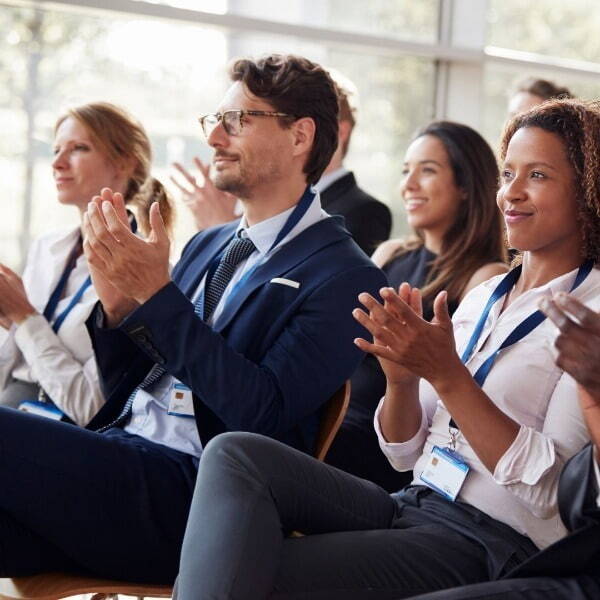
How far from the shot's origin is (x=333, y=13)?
5.28m

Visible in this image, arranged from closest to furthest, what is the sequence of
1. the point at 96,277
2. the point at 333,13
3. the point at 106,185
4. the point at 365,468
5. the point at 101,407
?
the point at 96,277 → the point at 101,407 → the point at 365,468 → the point at 106,185 → the point at 333,13

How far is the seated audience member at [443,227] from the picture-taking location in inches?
124

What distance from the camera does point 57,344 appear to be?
2.66m

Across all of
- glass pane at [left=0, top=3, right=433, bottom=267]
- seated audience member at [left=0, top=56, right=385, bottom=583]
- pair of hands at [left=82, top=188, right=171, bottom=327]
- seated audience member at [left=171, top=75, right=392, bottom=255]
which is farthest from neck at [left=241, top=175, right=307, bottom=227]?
glass pane at [left=0, top=3, right=433, bottom=267]

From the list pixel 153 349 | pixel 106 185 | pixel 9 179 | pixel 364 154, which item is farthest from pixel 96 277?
pixel 364 154

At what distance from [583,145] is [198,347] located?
2.81 feet

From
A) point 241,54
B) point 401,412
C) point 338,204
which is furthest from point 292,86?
point 241,54

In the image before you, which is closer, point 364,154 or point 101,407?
point 101,407

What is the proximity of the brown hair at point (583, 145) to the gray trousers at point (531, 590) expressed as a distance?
659 mm

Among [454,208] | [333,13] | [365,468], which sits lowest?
[365,468]

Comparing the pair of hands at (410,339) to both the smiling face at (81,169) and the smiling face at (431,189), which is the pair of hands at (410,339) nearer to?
the smiling face at (81,169)

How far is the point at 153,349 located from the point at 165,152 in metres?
2.87

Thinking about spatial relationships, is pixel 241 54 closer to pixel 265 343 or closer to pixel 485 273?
pixel 485 273

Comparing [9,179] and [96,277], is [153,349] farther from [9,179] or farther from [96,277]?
[9,179]
